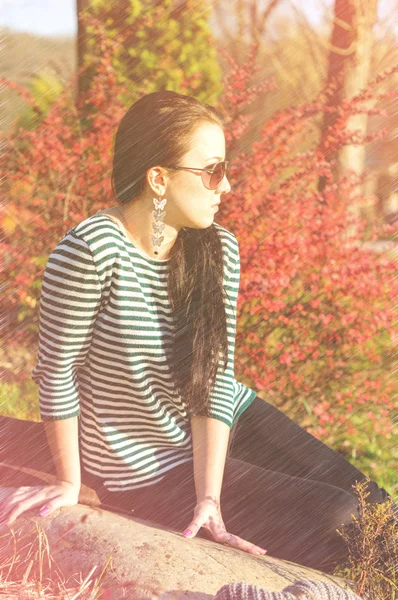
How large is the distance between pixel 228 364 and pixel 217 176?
667 millimetres

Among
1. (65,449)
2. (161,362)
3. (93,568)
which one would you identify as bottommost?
(93,568)

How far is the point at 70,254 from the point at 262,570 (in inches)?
43.7

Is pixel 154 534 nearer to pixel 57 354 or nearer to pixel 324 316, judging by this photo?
pixel 57 354

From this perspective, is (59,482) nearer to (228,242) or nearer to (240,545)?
(240,545)

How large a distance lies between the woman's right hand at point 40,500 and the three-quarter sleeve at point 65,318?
0.23 metres

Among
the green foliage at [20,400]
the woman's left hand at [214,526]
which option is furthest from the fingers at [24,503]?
the green foliage at [20,400]

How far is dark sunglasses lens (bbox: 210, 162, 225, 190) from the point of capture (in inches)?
87.6

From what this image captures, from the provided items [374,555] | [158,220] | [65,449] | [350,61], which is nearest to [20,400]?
[65,449]

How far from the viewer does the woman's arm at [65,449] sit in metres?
2.24

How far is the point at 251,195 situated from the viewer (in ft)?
12.7

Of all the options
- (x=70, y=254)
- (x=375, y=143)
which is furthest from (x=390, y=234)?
(x=70, y=254)

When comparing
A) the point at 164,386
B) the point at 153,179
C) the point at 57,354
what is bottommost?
the point at 164,386

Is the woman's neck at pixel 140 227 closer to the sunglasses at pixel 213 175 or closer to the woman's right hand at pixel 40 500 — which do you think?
the sunglasses at pixel 213 175

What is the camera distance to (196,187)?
223 centimetres
